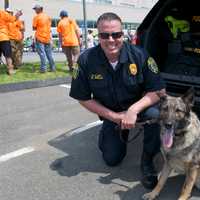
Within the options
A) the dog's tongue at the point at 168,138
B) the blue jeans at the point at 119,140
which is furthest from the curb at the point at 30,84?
Result: the dog's tongue at the point at 168,138

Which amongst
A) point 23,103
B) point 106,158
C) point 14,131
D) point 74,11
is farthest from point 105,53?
point 74,11

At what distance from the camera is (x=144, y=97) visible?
376 centimetres

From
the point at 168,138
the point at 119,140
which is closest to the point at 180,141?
the point at 168,138

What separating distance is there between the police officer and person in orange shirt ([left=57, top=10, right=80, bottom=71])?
6.72 metres

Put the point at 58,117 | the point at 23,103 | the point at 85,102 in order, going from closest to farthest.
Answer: the point at 85,102 < the point at 58,117 < the point at 23,103

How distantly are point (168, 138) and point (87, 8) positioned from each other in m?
46.0

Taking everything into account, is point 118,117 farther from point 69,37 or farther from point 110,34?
point 69,37

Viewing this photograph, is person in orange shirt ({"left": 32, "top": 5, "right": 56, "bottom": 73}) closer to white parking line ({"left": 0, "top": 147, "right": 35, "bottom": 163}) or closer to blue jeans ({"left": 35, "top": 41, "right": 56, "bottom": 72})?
blue jeans ({"left": 35, "top": 41, "right": 56, "bottom": 72})

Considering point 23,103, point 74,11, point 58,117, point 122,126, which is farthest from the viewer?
point 74,11

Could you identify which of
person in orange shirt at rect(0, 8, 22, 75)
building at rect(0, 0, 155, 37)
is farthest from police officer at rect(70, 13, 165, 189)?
building at rect(0, 0, 155, 37)

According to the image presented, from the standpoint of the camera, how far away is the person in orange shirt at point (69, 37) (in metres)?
10.5

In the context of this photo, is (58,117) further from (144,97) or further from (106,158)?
(144,97)

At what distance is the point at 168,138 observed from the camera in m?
3.24

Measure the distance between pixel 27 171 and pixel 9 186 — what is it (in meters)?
0.38
